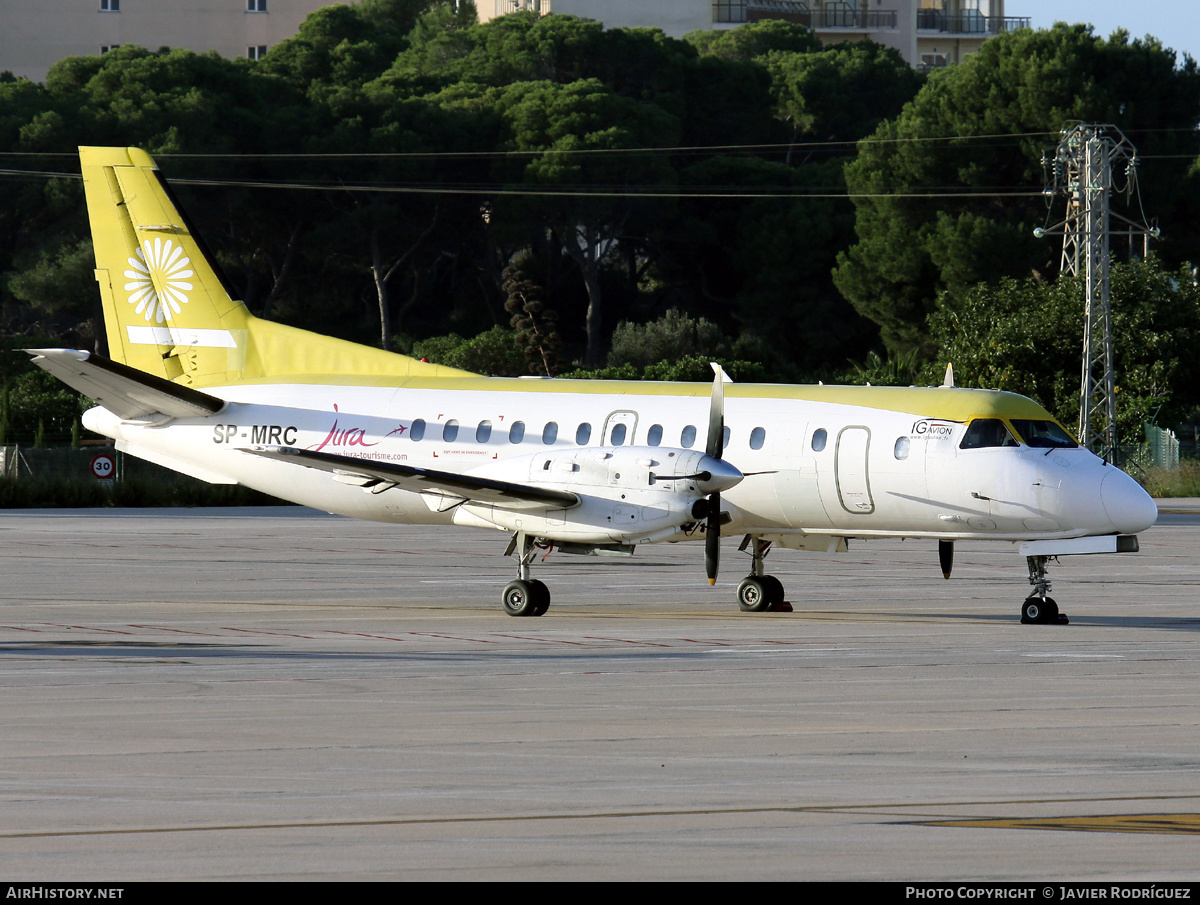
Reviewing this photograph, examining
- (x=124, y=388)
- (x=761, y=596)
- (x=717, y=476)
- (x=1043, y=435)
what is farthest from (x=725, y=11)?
(x=717, y=476)

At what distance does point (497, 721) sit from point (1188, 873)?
19.2 ft

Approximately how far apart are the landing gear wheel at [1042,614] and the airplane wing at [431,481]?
5.59 meters

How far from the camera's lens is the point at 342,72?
7881 cm

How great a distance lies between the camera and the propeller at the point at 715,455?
64.0 ft

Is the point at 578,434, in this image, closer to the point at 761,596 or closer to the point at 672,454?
the point at 672,454

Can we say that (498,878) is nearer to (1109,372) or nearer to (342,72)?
(1109,372)

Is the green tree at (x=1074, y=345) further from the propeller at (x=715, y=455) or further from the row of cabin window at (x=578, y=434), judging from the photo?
the propeller at (x=715, y=455)

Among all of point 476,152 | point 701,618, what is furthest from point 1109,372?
point 476,152

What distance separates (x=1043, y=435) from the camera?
2033 cm

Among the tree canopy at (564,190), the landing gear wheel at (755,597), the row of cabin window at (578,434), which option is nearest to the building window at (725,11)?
the tree canopy at (564,190)

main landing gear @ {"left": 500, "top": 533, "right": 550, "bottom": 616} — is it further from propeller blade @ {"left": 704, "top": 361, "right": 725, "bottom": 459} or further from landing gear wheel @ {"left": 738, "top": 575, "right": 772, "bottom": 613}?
landing gear wheel @ {"left": 738, "top": 575, "right": 772, "bottom": 613}

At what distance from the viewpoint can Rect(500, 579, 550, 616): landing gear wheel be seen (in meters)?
20.5

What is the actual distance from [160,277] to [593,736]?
52.4ft

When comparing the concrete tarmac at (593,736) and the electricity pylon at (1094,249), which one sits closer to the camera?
the concrete tarmac at (593,736)
